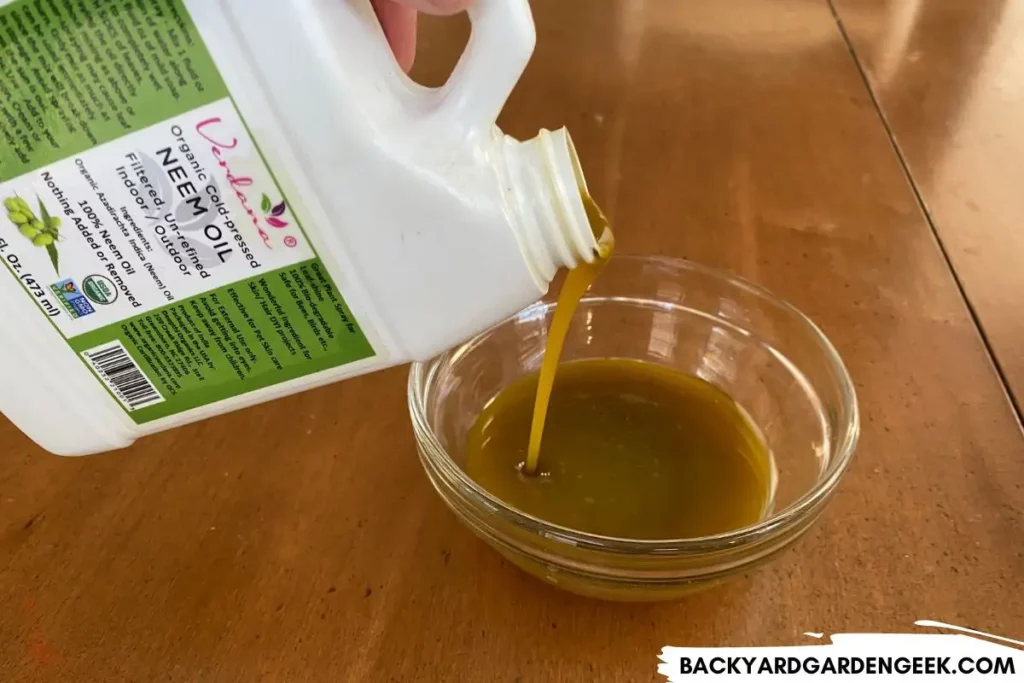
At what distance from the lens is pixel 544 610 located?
50 cm

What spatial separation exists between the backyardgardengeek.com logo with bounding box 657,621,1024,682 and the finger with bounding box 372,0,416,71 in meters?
0.40

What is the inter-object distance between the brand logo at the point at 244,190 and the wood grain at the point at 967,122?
54 cm

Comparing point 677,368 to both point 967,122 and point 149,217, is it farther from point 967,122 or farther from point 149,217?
point 967,122

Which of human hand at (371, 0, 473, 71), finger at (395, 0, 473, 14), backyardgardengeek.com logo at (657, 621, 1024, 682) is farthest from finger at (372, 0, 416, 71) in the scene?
backyardgardengeek.com logo at (657, 621, 1024, 682)

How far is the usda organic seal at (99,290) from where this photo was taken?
0.42 m

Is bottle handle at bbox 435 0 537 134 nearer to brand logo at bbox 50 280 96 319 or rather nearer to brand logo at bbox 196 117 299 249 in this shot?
brand logo at bbox 196 117 299 249

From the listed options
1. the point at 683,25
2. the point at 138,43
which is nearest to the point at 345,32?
the point at 138,43

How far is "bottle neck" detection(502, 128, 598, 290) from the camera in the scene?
1.35 feet

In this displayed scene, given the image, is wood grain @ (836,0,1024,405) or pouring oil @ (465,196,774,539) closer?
pouring oil @ (465,196,774,539)

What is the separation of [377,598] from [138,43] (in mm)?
324

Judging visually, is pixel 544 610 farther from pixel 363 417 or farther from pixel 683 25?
pixel 683 25

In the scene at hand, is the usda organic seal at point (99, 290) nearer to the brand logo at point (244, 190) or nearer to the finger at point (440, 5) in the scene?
the brand logo at point (244, 190)

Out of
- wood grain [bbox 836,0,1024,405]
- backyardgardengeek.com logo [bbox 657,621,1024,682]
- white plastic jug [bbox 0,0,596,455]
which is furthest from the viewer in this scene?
wood grain [bbox 836,0,1024,405]

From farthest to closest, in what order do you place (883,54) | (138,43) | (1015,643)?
(883,54), (1015,643), (138,43)
